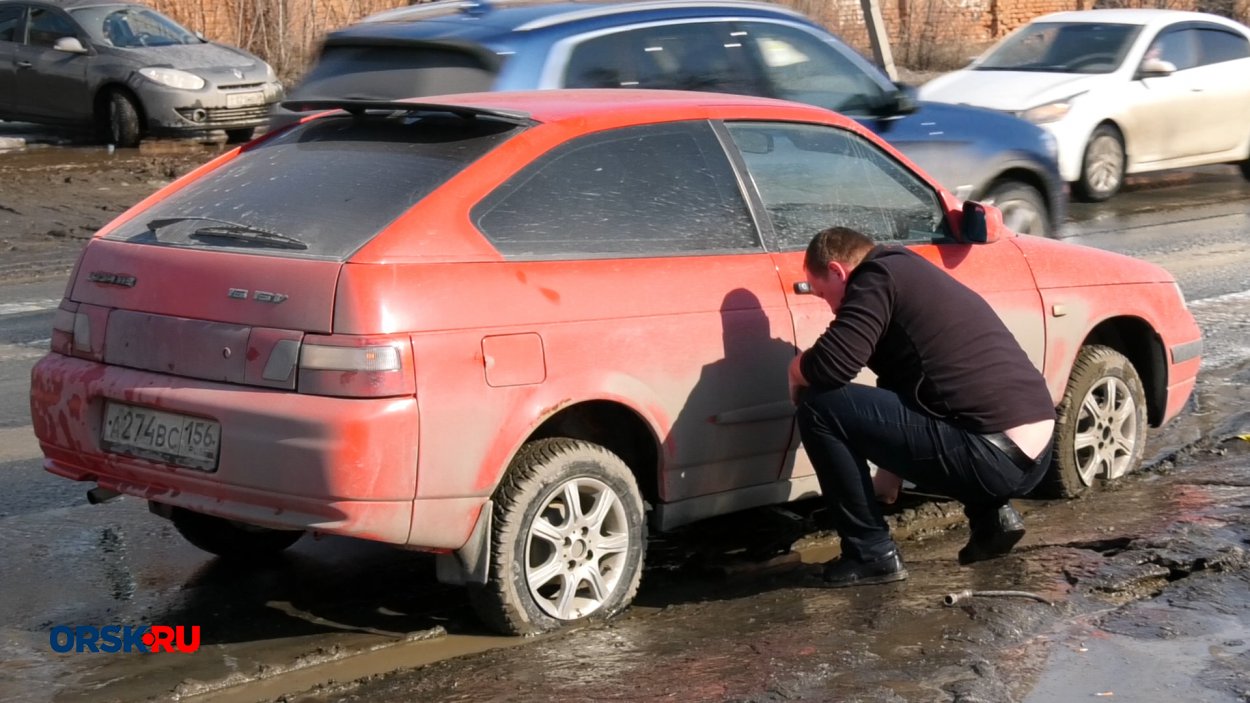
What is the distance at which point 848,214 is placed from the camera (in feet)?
19.3

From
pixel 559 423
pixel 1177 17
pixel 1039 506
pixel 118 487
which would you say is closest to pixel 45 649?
pixel 118 487

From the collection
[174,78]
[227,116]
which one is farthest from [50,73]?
[227,116]

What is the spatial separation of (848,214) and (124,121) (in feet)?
43.6

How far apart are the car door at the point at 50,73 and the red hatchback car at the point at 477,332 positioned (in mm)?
13347

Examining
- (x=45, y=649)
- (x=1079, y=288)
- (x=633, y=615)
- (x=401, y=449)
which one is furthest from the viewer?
(x=1079, y=288)

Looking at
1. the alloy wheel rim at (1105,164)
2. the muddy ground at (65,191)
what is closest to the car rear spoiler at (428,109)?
the muddy ground at (65,191)

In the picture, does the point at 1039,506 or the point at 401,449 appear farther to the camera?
the point at 1039,506

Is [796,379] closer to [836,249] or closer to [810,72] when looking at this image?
[836,249]

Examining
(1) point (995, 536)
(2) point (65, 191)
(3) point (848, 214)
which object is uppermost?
(3) point (848, 214)

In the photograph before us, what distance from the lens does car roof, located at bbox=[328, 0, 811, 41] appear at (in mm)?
8242

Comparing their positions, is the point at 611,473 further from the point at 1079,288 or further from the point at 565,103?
the point at 1079,288

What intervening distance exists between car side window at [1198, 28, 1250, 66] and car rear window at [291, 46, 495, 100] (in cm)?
1065

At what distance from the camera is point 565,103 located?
5.42 meters

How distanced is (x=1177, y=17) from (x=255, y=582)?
13.5 metres
